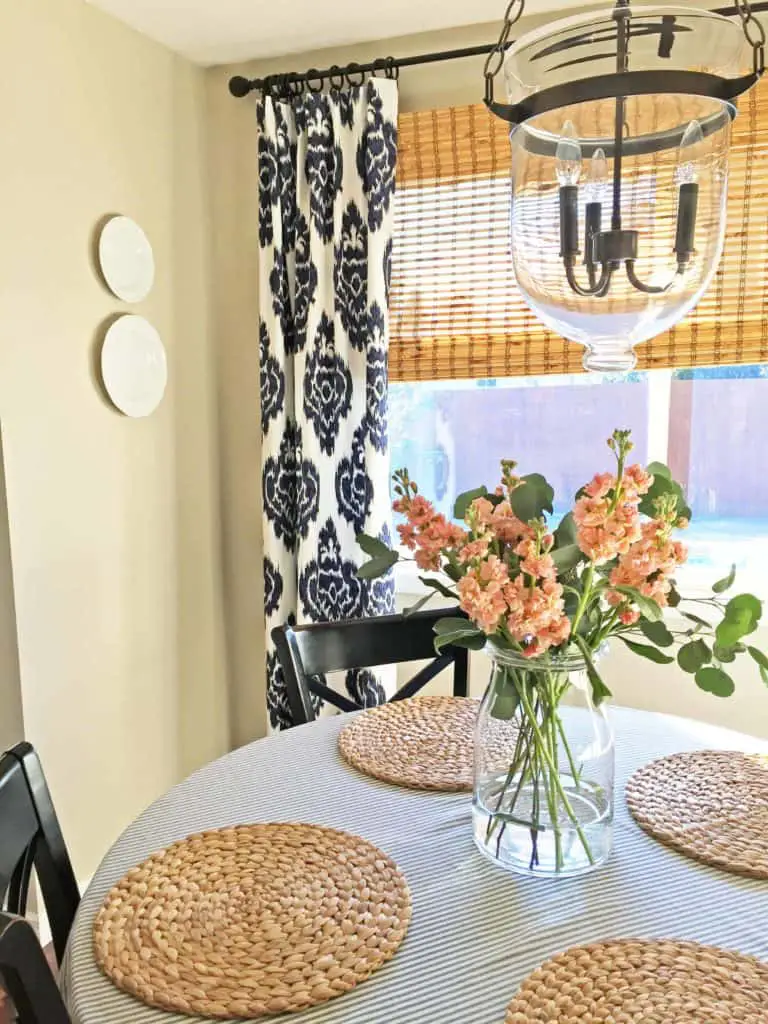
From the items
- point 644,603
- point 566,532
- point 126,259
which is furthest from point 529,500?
point 126,259

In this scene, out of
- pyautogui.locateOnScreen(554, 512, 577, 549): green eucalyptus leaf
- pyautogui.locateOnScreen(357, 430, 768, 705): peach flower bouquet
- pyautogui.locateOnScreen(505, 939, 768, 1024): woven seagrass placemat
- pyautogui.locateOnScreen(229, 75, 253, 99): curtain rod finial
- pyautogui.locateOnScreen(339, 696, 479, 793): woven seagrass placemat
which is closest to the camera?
pyautogui.locateOnScreen(505, 939, 768, 1024): woven seagrass placemat

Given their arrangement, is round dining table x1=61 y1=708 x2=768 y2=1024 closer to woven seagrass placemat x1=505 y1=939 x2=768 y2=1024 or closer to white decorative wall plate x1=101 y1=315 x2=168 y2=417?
woven seagrass placemat x1=505 y1=939 x2=768 y2=1024

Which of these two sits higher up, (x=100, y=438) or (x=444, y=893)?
(x=100, y=438)

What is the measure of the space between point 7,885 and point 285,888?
1.11ft

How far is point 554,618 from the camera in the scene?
3.30ft

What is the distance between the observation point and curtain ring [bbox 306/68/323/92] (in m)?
2.42

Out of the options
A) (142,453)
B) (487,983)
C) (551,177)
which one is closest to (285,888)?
(487,983)

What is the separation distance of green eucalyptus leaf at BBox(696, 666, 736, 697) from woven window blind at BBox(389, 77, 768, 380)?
1.36 metres

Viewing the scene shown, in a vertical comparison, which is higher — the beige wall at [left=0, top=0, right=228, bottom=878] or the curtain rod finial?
the curtain rod finial

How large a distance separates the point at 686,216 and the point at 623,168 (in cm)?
9

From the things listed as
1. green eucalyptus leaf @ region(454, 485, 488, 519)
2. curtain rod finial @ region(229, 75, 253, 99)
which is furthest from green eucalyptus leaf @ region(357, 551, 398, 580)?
curtain rod finial @ region(229, 75, 253, 99)

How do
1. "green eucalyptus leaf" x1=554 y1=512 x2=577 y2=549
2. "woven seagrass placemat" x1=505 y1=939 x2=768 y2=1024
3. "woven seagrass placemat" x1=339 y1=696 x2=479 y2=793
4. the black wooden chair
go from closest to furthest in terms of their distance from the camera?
"woven seagrass placemat" x1=505 y1=939 x2=768 y2=1024 < "green eucalyptus leaf" x1=554 y1=512 x2=577 y2=549 < "woven seagrass placemat" x1=339 y1=696 x2=479 y2=793 < the black wooden chair

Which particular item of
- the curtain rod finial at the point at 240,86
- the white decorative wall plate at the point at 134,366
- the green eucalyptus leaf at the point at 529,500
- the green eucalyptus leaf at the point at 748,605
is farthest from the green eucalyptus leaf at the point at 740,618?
the curtain rod finial at the point at 240,86

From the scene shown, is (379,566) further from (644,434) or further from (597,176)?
(644,434)
